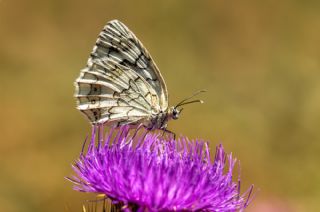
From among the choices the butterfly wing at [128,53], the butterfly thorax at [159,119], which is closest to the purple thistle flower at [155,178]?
the butterfly thorax at [159,119]

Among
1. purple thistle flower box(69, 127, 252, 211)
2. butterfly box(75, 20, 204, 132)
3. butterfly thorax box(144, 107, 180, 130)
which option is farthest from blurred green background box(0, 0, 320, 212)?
purple thistle flower box(69, 127, 252, 211)

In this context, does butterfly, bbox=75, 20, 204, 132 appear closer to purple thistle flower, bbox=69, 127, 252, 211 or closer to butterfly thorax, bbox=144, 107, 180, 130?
butterfly thorax, bbox=144, 107, 180, 130

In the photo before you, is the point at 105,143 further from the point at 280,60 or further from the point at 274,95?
the point at 280,60

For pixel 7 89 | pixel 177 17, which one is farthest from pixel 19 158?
pixel 177 17

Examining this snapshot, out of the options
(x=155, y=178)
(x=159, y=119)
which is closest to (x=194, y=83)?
(x=159, y=119)

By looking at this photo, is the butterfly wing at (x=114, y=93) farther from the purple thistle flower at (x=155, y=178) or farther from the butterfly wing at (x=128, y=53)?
the purple thistle flower at (x=155, y=178)
